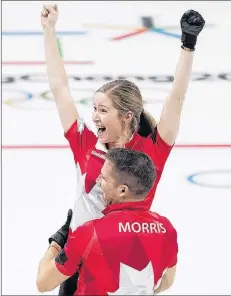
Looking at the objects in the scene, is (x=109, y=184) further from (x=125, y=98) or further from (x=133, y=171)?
(x=125, y=98)

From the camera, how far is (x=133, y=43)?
386 inches

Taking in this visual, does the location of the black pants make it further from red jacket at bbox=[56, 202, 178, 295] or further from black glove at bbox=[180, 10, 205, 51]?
black glove at bbox=[180, 10, 205, 51]

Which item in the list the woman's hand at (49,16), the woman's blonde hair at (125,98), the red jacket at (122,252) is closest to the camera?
the red jacket at (122,252)

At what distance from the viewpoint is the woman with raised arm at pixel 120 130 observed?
344 cm

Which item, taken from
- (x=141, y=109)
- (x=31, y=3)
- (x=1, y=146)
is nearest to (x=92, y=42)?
(x=31, y=3)

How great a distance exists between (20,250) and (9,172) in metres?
1.22

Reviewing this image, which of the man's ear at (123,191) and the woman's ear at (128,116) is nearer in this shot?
the man's ear at (123,191)

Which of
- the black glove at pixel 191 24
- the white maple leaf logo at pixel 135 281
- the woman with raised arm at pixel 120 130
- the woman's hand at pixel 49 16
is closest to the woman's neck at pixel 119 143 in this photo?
the woman with raised arm at pixel 120 130

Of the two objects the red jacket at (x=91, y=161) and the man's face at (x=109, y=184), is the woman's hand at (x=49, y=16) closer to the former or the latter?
the red jacket at (x=91, y=161)

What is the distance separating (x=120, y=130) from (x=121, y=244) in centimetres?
67

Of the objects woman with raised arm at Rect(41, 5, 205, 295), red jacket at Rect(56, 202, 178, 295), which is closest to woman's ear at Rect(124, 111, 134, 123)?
woman with raised arm at Rect(41, 5, 205, 295)

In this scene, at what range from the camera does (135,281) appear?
2.94 m

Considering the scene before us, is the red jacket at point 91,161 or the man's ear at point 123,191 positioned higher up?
the man's ear at point 123,191

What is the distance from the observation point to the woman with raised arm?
344 centimetres
